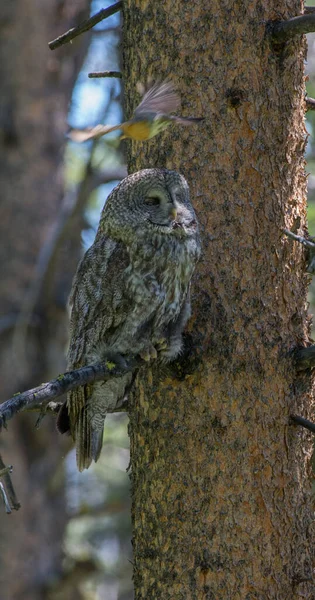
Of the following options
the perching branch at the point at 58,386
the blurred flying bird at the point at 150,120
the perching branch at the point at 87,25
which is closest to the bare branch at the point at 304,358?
the perching branch at the point at 58,386

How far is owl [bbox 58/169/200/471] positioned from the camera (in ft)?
10.3

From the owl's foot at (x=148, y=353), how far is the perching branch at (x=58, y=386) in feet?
0.30

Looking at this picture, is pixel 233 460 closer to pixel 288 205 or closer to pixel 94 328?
pixel 94 328

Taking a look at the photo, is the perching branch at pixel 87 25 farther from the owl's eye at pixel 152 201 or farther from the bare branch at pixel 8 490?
the bare branch at pixel 8 490

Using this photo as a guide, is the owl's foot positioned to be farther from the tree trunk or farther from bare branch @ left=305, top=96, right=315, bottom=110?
bare branch @ left=305, top=96, right=315, bottom=110

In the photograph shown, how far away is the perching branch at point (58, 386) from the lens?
2.27 m

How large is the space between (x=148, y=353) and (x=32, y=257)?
447 centimetres

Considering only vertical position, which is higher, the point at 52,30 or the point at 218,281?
the point at 52,30

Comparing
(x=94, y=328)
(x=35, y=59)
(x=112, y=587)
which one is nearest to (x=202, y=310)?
(x=94, y=328)

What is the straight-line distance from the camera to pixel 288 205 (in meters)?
3.21

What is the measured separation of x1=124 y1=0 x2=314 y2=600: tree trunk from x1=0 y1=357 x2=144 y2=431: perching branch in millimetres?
313

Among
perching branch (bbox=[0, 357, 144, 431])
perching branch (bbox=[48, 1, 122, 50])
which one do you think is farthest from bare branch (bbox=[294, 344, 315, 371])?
perching branch (bbox=[48, 1, 122, 50])

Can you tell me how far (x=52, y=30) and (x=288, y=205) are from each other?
555 centimetres

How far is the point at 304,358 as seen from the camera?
3.03 metres
